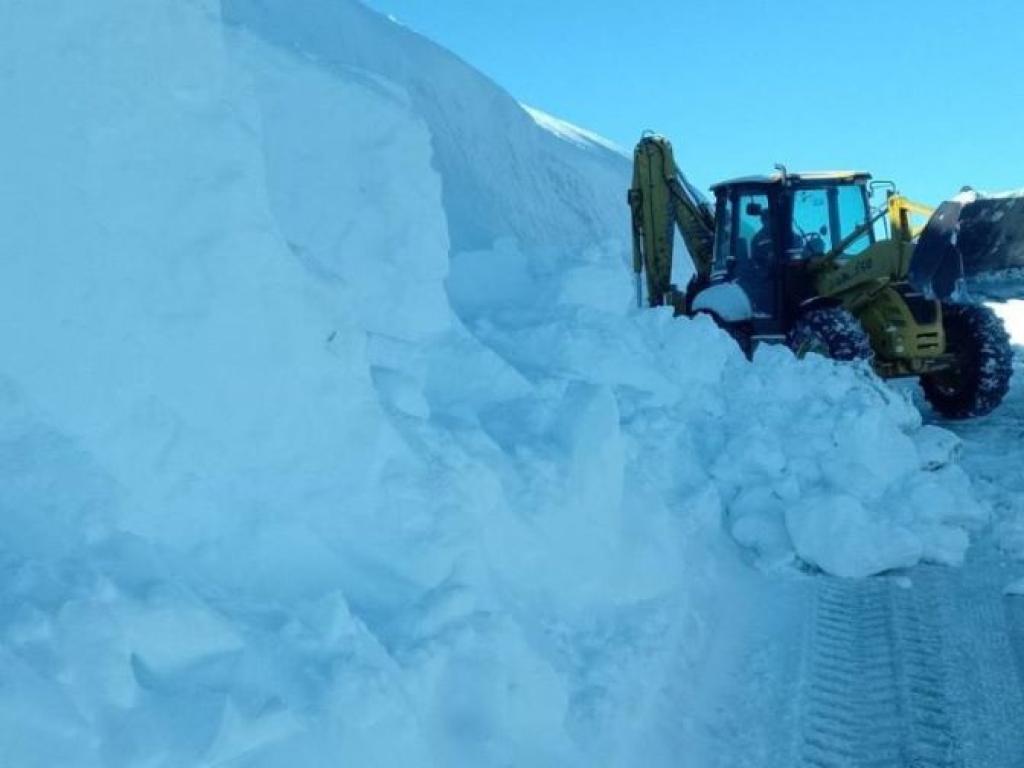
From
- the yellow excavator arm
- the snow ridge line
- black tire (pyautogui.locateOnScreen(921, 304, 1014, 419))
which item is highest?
the yellow excavator arm

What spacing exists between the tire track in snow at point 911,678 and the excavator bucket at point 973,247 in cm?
370

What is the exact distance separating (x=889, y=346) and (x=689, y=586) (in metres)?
4.85

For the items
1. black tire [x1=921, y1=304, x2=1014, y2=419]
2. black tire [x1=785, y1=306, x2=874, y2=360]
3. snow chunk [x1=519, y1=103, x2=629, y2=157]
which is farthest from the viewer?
snow chunk [x1=519, y1=103, x2=629, y2=157]

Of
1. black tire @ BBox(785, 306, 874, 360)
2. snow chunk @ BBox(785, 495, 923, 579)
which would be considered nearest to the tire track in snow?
snow chunk @ BBox(785, 495, 923, 579)

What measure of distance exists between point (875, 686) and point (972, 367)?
562 cm

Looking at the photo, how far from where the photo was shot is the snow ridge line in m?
3.11

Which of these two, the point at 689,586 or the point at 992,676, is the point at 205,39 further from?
the point at 992,676

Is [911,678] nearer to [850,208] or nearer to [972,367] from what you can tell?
[972,367]

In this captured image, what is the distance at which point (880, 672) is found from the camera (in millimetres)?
3625

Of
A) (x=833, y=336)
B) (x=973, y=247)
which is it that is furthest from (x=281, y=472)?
(x=973, y=247)

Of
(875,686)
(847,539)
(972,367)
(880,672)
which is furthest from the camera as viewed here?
(972,367)

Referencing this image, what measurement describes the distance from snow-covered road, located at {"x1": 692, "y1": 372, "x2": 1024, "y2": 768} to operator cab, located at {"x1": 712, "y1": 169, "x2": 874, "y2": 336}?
14.5 ft

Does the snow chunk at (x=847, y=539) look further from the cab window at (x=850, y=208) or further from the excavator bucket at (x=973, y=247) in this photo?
the cab window at (x=850, y=208)

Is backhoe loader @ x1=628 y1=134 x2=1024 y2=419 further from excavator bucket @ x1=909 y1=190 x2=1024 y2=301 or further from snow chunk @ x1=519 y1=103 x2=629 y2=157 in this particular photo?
snow chunk @ x1=519 y1=103 x2=629 y2=157
